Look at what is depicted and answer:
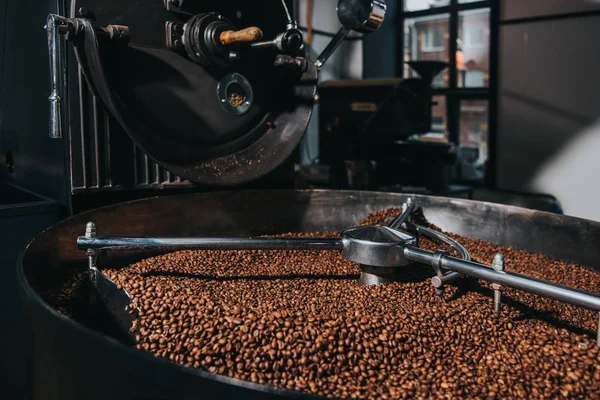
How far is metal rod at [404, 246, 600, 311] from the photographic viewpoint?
91cm

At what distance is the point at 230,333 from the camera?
3.43 ft

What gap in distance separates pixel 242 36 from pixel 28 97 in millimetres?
886

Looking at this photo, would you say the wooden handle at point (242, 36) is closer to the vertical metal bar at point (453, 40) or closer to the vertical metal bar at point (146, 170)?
the vertical metal bar at point (146, 170)

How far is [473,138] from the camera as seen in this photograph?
21.4ft

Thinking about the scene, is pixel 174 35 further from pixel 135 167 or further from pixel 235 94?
pixel 135 167

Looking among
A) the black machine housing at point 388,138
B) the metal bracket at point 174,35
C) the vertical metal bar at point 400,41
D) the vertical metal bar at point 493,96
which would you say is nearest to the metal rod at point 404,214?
the metal bracket at point 174,35

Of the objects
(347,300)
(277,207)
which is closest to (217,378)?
(347,300)

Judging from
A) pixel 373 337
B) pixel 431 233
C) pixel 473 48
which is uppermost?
pixel 473 48

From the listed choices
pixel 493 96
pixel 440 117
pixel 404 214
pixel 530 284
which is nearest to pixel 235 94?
pixel 404 214

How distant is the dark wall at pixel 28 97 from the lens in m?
1.75

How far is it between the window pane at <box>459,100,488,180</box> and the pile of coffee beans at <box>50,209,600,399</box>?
515 centimetres

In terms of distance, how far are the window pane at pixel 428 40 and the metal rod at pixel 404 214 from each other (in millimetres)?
5191

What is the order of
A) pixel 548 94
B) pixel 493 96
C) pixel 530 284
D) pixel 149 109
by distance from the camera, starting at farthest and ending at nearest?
pixel 493 96
pixel 548 94
pixel 149 109
pixel 530 284

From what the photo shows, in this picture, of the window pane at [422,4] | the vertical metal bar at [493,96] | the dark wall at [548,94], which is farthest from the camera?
the window pane at [422,4]
